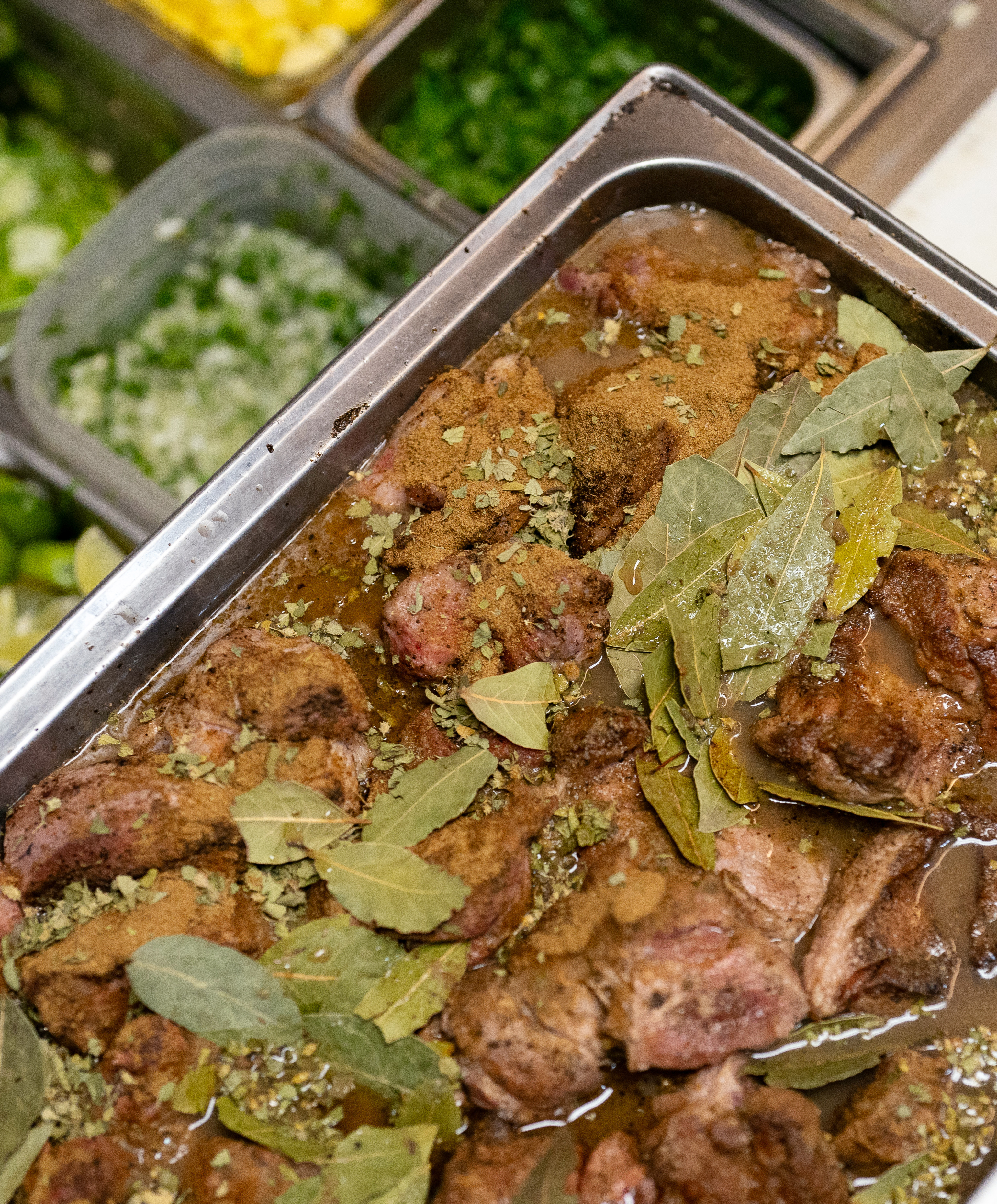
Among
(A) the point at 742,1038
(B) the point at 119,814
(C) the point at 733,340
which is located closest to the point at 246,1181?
(B) the point at 119,814

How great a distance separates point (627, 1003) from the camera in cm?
212

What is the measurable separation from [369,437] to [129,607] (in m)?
0.78

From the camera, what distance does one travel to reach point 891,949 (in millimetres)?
2260

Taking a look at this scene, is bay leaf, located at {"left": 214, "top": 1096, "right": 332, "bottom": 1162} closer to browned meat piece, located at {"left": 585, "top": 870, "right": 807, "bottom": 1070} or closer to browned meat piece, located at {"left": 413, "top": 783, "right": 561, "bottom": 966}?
browned meat piece, located at {"left": 413, "top": 783, "right": 561, "bottom": 966}

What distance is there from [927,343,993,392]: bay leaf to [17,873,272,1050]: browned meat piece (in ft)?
7.44

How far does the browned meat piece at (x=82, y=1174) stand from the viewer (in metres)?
2.08

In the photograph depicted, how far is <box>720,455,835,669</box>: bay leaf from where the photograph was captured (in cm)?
246

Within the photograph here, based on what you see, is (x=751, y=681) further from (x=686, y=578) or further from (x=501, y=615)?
(x=501, y=615)

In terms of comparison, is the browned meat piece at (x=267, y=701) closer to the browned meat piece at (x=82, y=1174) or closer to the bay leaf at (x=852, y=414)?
the browned meat piece at (x=82, y=1174)

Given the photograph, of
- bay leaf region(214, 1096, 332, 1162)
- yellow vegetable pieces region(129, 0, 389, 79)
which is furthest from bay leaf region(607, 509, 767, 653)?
yellow vegetable pieces region(129, 0, 389, 79)

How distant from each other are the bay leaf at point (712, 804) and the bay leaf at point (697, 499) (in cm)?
54

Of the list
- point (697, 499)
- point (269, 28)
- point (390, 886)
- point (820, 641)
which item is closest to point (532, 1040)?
point (390, 886)

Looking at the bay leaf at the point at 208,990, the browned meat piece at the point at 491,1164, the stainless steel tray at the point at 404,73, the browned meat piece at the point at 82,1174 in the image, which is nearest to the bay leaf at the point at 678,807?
the browned meat piece at the point at 491,1164

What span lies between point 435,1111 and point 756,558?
1487 mm
